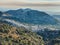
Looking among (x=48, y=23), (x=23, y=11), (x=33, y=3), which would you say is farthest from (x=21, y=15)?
(x=48, y=23)

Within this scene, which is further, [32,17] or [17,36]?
[32,17]

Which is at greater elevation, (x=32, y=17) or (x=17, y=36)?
(x=32, y=17)

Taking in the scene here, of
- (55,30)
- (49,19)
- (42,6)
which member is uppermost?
(42,6)

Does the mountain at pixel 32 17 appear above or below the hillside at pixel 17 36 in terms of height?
above

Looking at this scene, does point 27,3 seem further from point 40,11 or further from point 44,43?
point 44,43

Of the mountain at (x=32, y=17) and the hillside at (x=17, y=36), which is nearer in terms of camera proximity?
the hillside at (x=17, y=36)
